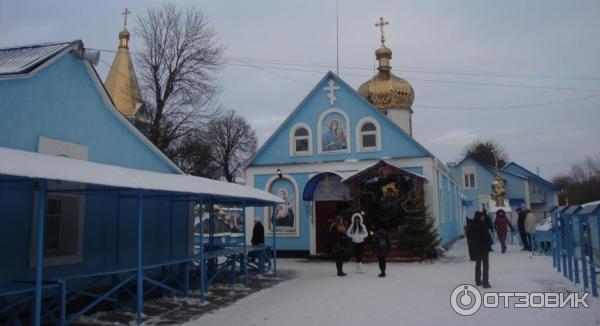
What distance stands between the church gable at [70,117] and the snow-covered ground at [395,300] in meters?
4.02

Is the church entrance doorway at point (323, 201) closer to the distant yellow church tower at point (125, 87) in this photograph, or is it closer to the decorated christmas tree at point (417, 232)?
the decorated christmas tree at point (417, 232)

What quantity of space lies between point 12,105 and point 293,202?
12.0 meters

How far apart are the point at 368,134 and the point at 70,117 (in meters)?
11.2

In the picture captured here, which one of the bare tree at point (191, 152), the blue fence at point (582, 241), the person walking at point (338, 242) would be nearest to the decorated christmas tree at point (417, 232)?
the person walking at point (338, 242)

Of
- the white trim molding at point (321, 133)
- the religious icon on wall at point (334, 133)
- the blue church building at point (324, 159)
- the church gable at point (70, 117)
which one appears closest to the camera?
the church gable at point (70, 117)

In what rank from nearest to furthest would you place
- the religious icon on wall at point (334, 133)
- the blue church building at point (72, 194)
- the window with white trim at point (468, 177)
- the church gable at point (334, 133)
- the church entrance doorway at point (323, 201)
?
the blue church building at point (72, 194) < the church gable at point (334, 133) < the church entrance doorway at point (323, 201) < the religious icon on wall at point (334, 133) < the window with white trim at point (468, 177)

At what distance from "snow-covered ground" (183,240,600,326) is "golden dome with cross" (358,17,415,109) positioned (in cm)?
988

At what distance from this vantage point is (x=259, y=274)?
1359 cm

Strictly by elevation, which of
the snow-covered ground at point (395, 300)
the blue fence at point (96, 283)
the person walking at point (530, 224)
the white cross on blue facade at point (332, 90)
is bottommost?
the snow-covered ground at point (395, 300)

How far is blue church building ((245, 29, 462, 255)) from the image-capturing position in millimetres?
17516

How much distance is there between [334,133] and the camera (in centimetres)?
1842

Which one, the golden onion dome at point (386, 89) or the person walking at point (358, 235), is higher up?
the golden onion dome at point (386, 89)

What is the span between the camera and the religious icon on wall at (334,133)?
18312 millimetres

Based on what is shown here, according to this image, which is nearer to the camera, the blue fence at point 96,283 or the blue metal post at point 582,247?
the blue fence at point 96,283
